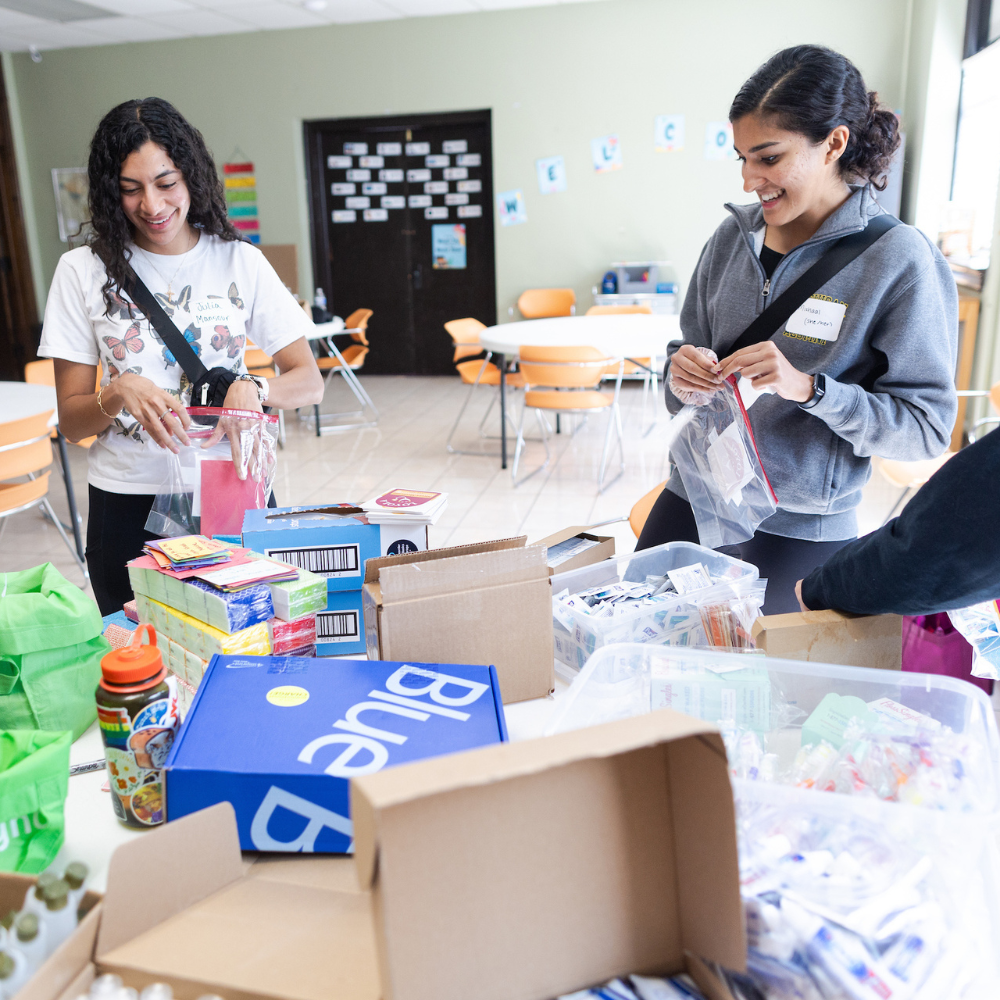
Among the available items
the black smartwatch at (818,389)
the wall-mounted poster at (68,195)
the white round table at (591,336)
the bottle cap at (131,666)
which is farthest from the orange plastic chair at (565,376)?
the wall-mounted poster at (68,195)

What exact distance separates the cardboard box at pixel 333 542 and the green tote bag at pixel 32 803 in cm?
45

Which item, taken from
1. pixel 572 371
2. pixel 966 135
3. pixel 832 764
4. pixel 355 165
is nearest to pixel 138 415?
pixel 832 764

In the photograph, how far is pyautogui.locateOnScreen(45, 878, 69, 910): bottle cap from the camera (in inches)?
28.5

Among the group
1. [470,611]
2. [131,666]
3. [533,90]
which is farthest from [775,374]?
[533,90]

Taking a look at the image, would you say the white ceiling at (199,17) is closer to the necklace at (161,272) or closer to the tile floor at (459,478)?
the tile floor at (459,478)

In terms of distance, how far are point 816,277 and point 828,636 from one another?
0.67 meters

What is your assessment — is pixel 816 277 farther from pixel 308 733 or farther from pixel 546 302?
pixel 546 302

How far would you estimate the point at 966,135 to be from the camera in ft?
20.5

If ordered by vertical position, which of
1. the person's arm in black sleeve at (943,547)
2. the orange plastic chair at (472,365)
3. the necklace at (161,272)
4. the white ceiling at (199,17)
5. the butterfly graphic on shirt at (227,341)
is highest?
the white ceiling at (199,17)

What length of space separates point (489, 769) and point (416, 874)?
0.37 ft

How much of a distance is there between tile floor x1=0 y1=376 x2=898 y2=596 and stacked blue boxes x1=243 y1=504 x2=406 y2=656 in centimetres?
210

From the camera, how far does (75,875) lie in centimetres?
74

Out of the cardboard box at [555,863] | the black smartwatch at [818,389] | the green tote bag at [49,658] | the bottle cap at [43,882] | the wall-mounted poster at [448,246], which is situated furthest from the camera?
the wall-mounted poster at [448,246]

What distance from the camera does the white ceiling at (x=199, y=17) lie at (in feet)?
23.4
